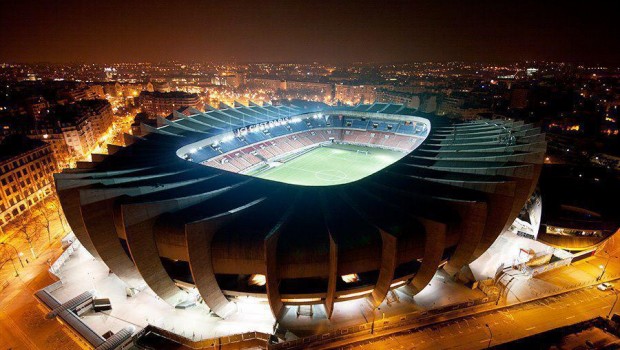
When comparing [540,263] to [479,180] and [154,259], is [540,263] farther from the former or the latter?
[154,259]

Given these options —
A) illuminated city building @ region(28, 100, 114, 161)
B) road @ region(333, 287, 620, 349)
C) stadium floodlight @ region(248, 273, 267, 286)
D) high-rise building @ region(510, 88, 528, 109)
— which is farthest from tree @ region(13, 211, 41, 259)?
high-rise building @ region(510, 88, 528, 109)

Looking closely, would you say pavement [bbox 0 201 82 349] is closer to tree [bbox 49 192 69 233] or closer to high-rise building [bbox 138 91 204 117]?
tree [bbox 49 192 69 233]

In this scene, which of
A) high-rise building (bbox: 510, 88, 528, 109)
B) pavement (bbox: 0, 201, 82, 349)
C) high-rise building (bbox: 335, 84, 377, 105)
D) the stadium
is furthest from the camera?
high-rise building (bbox: 335, 84, 377, 105)

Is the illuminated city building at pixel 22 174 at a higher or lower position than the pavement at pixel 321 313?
higher

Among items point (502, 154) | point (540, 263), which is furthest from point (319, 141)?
point (540, 263)

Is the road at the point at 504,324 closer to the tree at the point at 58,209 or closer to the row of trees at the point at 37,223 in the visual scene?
the row of trees at the point at 37,223

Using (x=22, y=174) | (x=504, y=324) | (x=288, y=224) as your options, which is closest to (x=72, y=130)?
(x=22, y=174)

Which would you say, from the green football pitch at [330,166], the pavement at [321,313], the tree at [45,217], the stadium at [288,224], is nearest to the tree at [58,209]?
the tree at [45,217]
